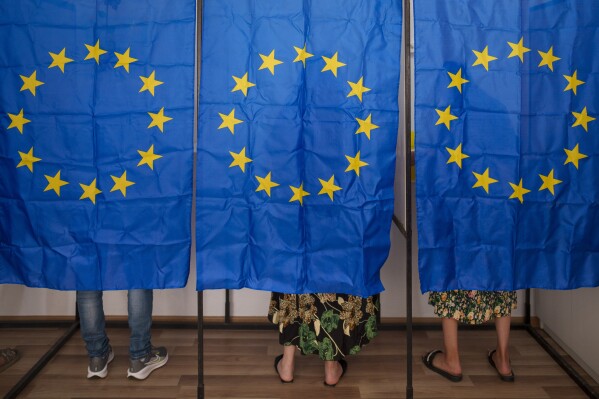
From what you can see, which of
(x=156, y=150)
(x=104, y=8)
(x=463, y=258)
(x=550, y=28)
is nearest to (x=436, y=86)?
(x=550, y=28)

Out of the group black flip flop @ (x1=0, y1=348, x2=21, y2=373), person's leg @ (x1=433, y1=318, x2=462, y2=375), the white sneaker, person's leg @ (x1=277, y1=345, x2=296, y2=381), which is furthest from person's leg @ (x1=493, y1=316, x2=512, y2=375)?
black flip flop @ (x1=0, y1=348, x2=21, y2=373)

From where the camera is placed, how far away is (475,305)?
2.30 metres

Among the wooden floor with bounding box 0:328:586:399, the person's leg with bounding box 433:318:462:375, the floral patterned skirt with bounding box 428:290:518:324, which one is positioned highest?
the floral patterned skirt with bounding box 428:290:518:324

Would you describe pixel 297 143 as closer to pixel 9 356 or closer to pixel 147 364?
pixel 147 364

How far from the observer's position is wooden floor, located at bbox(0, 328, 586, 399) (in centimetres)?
222

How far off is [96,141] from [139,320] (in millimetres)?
876

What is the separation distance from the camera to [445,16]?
6.32ft

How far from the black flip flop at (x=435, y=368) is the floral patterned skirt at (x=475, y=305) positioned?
0.26 metres

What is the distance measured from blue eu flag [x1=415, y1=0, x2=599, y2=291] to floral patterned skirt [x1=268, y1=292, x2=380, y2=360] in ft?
1.31

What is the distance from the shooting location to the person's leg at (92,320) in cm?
231

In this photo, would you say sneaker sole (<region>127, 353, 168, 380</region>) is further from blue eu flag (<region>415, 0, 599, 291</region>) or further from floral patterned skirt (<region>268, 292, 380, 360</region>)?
blue eu flag (<region>415, 0, 599, 291</region>)

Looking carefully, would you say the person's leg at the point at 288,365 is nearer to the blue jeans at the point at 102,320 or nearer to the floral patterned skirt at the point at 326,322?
the floral patterned skirt at the point at 326,322

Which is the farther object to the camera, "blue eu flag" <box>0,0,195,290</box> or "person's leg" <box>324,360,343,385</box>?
"person's leg" <box>324,360,343,385</box>

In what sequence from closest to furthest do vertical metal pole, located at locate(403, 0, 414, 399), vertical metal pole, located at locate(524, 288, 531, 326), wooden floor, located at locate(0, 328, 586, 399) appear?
vertical metal pole, located at locate(403, 0, 414, 399)
wooden floor, located at locate(0, 328, 586, 399)
vertical metal pole, located at locate(524, 288, 531, 326)
